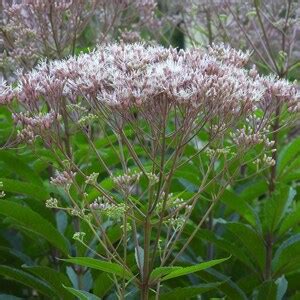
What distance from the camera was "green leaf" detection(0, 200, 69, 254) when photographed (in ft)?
11.7

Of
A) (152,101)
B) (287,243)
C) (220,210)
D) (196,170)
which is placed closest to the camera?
(152,101)

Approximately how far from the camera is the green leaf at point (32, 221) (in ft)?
11.7

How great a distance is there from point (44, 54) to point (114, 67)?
5.02 ft

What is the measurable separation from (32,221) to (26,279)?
0.96ft

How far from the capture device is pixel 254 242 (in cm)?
392

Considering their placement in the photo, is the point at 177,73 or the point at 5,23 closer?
the point at 177,73

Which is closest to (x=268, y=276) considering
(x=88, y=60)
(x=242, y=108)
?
(x=242, y=108)

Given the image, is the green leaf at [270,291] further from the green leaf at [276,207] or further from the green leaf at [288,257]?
the green leaf at [276,207]

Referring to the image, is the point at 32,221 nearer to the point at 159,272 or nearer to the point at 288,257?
the point at 159,272

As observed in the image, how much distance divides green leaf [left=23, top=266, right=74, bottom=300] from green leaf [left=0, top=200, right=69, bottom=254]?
0.53ft

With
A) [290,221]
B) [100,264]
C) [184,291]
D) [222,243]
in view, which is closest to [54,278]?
[184,291]

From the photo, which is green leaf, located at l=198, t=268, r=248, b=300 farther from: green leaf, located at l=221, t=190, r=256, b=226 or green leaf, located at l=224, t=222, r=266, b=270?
green leaf, located at l=221, t=190, r=256, b=226

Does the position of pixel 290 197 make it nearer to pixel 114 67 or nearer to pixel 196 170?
pixel 196 170

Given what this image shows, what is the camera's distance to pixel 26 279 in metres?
3.74
